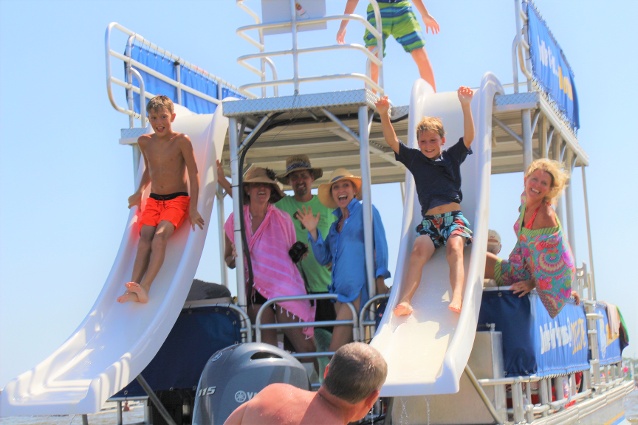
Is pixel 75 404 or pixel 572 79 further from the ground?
pixel 572 79

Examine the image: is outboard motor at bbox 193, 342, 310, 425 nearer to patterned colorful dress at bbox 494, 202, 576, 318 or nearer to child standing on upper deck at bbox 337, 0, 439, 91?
patterned colorful dress at bbox 494, 202, 576, 318

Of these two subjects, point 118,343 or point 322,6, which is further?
point 322,6

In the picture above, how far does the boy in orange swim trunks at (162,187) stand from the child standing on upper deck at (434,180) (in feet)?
6.26

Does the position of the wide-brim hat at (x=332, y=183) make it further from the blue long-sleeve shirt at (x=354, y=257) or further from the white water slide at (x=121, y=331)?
the white water slide at (x=121, y=331)

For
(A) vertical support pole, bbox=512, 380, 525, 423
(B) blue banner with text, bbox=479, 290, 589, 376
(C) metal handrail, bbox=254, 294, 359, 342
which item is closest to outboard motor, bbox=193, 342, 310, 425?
(C) metal handrail, bbox=254, 294, 359, 342

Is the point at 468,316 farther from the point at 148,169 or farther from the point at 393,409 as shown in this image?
the point at 148,169

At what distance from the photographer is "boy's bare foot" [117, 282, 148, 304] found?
899 cm

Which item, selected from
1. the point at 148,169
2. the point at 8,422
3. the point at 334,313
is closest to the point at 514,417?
the point at 334,313

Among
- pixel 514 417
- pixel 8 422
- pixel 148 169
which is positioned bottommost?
pixel 8 422

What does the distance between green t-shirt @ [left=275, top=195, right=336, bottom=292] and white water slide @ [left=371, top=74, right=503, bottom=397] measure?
4.18ft

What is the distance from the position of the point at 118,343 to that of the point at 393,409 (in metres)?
2.37

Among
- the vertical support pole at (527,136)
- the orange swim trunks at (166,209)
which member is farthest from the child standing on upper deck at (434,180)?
the orange swim trunks at (166,209)

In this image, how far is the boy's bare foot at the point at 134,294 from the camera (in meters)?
8.99

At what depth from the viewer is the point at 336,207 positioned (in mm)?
10117
